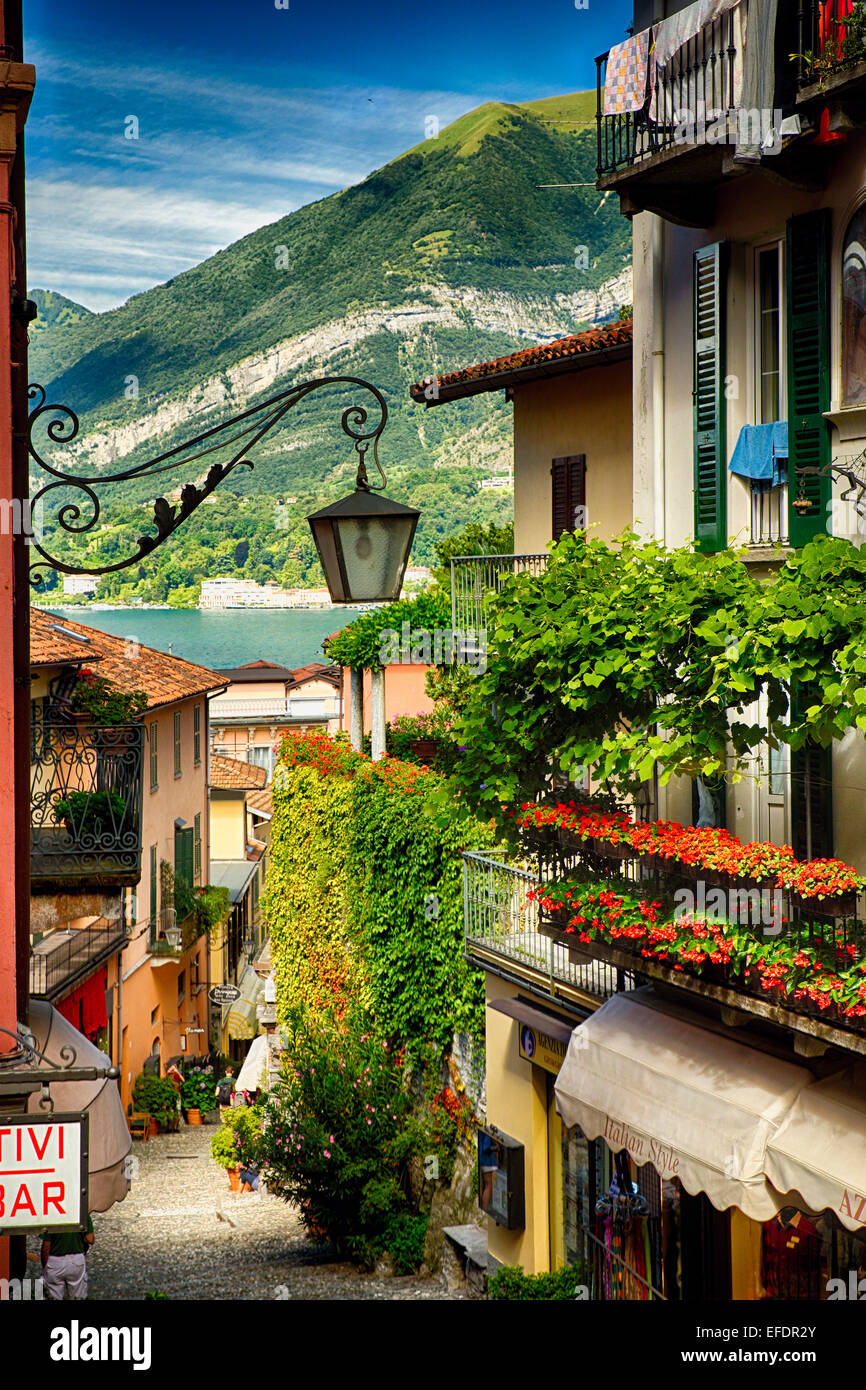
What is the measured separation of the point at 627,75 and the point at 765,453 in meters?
3.45

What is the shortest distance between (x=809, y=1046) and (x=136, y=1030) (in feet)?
78.3

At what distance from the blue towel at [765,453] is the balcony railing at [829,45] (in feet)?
7.71

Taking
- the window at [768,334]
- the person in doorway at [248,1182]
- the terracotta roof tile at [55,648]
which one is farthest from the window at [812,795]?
the person in doorway at [248,1182]

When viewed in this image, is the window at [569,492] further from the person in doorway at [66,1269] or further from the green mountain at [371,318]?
the green mountain at [371,318]

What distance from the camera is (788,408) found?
9766 millimetres

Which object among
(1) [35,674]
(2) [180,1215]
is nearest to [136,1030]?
(2) [180,1215]

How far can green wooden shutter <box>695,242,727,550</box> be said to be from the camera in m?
10.7

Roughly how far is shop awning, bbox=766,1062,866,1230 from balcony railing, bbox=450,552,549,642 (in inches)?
382

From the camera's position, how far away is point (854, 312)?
9109 mm

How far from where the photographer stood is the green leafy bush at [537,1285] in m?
12.1

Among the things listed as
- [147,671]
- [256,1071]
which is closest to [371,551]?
[256,1071]
